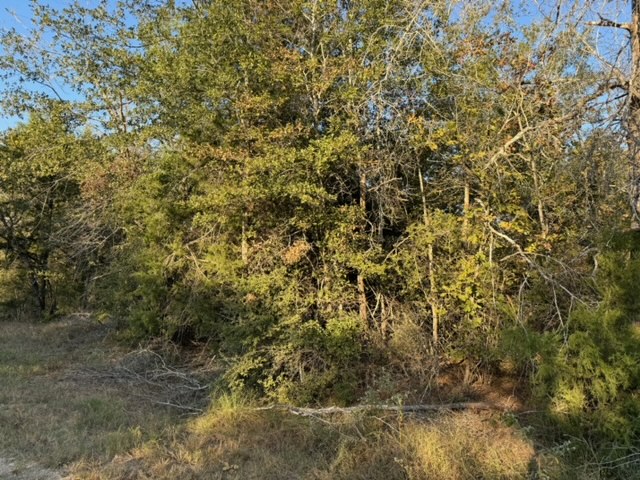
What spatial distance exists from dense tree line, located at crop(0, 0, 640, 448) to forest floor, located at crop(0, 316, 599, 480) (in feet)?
2.90

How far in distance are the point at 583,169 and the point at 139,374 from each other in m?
8.71

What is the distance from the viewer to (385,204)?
9.27 metres

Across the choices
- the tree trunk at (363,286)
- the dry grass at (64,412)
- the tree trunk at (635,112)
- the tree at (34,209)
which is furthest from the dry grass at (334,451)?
the tree at (34,209)

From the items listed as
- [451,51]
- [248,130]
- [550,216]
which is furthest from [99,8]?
[550,216]

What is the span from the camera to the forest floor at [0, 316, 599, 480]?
491 centimetres

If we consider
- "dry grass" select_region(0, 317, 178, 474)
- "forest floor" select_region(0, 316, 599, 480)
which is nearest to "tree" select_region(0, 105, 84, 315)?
"dry grass" select_region(0, 317, 178, 474)

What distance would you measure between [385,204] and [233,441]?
488 centimetres

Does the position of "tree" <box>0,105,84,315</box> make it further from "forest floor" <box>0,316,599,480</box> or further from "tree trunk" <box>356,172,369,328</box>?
"tree trunk" <box>356,172,369,328</box>

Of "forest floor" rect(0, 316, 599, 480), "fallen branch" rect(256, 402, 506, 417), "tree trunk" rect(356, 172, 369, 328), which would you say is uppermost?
"tree trunk" rect(356, 172, 369, 328)

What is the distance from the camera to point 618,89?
4.79 meters

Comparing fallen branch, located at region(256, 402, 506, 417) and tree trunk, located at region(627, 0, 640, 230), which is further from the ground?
tree trunk, located at region(627, 0, 640, 230)

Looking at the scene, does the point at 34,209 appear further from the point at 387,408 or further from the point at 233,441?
the point at 387,408

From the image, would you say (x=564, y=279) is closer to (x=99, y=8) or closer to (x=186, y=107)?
(x=186, y=107)

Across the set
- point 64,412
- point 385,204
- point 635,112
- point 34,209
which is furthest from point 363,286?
point 34,209
